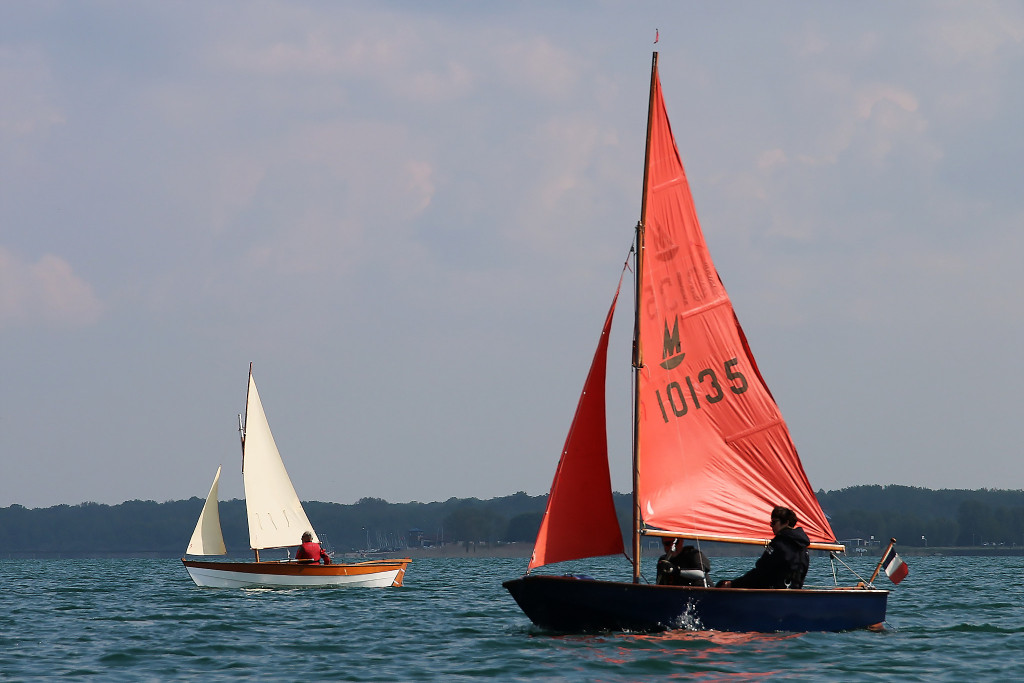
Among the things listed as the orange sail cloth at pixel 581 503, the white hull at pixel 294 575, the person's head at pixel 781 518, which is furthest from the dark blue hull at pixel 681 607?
the white hull at pixel 294 575

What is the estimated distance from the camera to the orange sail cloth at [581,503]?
21422mm

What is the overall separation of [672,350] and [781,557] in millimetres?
4268

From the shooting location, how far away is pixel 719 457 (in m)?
22.3

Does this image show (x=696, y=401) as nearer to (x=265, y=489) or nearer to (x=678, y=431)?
(x=678, y=431)

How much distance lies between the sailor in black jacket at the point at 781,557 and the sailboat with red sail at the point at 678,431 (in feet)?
4.01

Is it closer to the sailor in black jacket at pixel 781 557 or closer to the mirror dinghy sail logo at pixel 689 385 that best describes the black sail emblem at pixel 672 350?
the mirror dinghy sail logo at pixel 689 385

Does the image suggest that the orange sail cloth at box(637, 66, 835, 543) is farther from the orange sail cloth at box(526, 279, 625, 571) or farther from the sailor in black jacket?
the sailor in black jacket

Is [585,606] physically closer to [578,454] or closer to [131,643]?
[578,454]

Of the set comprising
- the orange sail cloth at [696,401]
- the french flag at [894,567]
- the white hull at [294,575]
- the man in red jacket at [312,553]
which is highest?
the orange sail cloth at [696,401]

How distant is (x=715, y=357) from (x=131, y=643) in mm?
12495

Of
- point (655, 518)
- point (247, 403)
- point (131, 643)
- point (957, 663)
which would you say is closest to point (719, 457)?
point (655, 518)

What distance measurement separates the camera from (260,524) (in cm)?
4550

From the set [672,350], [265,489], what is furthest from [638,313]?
[265,489]

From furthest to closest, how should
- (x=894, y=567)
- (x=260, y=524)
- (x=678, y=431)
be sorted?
(x=260, y=524) → (x=894, y=567) → (x=678, y=431)
